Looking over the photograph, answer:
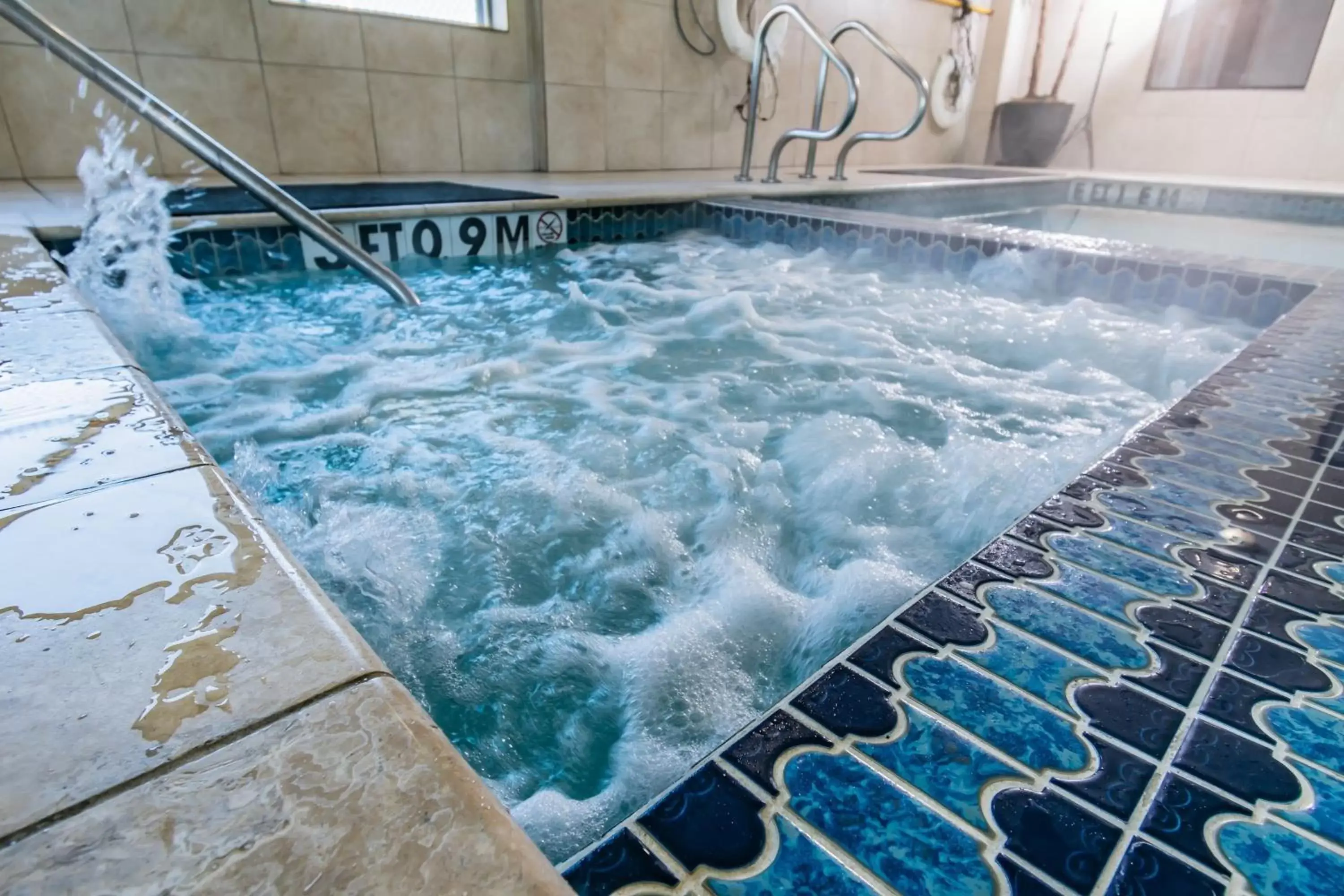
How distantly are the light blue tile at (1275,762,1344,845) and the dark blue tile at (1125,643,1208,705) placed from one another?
0.10m

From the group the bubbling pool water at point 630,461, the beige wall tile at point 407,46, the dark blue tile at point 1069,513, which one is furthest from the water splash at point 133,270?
the dark blue tile at point 1069,513

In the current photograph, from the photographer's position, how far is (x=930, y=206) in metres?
6.02

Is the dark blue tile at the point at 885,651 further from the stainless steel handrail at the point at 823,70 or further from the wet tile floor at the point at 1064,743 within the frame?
the stainless steel handrail at the point at 823,70

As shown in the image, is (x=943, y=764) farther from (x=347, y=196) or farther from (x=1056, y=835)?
(x=347, y=196)

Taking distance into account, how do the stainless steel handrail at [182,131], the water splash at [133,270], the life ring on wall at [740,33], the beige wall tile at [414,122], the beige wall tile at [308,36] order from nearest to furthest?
the stainless steel handrail at [182,131]
the water splash at [133,270]
the beige wall tile at [308,36]
the beige wall tile at [414,122]
the life ring on wall at [740,33]

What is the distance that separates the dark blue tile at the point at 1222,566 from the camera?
914 mm

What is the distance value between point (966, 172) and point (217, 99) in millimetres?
6581

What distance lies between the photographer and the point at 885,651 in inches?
31.3

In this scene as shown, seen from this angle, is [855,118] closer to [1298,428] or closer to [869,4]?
[869,4]

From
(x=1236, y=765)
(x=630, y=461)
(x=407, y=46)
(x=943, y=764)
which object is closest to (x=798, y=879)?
(x=943, y=764)

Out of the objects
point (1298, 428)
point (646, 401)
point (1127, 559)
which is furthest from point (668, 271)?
point (1127, 559)

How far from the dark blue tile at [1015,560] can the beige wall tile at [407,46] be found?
5.27 meters

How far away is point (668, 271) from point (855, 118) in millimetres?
5348

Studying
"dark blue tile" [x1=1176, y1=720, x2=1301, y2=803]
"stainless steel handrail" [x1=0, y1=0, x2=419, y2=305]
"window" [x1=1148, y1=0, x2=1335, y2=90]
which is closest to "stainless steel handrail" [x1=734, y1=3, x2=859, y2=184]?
"stainless steel handrail" [x1=0, y1=0, x2=419, y2=305]
